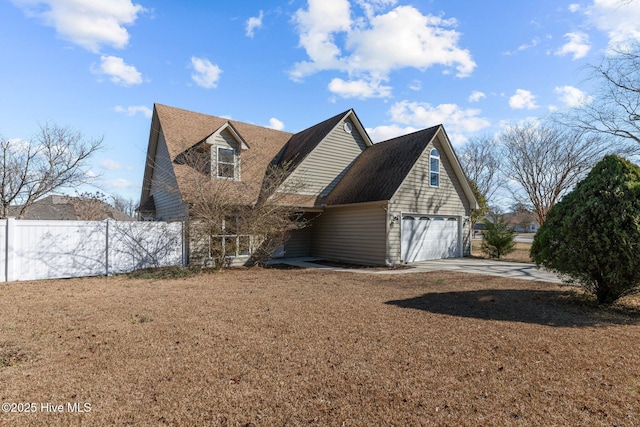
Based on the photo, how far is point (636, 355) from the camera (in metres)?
4.44

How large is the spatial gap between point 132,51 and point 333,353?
1238 centimetres

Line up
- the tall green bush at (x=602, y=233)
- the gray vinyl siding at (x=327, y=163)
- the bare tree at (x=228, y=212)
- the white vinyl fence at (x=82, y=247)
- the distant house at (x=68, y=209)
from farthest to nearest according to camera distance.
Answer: the distant house at (x=68, y=209) → the gray vinyl siding at (x=327, y=163) → the bare tree at (x=228, y=212) → the white vinyl fence at (x=82, y=247) → the tall green bush at (x=602, y=233)

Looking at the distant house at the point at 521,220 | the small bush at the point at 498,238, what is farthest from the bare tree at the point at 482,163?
the small bush at the point at 498,238

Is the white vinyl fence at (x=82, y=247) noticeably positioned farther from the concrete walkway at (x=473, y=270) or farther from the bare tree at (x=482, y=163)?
the bare tree at (x=482, y=163)

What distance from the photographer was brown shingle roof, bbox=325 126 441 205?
47.2 feet

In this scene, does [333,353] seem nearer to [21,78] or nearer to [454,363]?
[454,363]

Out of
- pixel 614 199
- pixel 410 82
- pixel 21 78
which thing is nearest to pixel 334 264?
pixel 410 82

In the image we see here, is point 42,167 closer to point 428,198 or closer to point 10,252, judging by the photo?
point 10,252

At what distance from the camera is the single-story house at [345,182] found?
47.5ft

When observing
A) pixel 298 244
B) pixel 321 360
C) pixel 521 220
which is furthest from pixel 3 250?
pixel 521 220

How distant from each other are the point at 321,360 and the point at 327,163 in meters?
13.6

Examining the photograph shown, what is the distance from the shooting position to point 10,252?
32.6 ft

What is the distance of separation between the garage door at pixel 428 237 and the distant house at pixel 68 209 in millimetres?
17812

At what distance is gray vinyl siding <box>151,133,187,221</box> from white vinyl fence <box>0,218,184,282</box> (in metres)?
1.61
